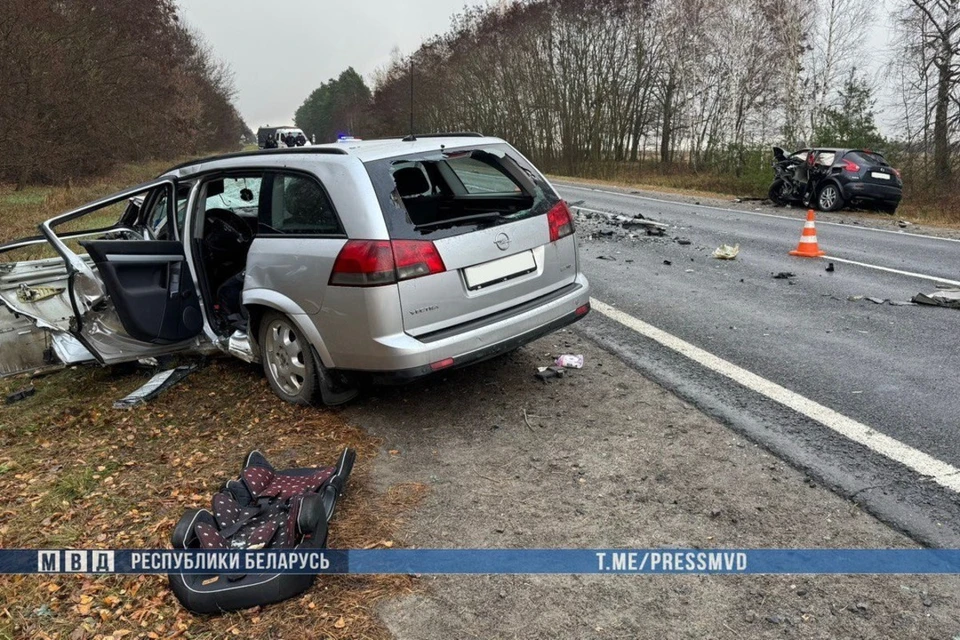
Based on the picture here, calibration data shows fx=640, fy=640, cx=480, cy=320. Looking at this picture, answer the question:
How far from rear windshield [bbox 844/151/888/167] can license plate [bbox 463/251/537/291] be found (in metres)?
14.2

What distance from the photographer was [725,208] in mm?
16156

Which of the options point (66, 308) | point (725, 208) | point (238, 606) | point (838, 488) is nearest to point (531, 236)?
point (838, 488)

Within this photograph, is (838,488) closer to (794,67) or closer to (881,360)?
(881,360)

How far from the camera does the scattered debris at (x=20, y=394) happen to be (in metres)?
5.07

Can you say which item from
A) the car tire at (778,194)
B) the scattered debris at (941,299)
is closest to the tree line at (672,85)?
the car tire at (778,194)

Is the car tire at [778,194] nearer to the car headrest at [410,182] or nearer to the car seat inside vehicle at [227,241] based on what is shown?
the car headrest at [410,182]

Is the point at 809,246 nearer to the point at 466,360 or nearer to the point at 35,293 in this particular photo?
the point at 466,360

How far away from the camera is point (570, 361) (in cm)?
479

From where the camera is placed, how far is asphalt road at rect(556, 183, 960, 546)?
10.5 ft

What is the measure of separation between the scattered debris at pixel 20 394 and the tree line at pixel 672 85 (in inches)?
900

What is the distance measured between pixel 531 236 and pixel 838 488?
86.4 inches

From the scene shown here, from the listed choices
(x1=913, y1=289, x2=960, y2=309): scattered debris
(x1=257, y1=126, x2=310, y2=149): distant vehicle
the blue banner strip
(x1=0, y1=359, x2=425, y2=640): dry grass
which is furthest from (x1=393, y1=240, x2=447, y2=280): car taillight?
(x1=257, y1=126, x2=310, y2=149): distant vehicle

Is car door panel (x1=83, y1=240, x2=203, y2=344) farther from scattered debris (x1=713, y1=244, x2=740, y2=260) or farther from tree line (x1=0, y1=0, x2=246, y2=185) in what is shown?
tree line (x1=0, y1=0, x2=246, y2=185)

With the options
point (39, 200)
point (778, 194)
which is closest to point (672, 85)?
point (778, 194)
